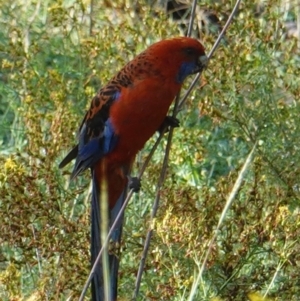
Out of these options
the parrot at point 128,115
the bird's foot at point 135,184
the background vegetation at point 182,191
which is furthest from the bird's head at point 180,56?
the bird's foot at point 135,184

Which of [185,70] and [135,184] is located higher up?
[185,70]

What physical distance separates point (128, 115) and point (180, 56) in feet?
0.89

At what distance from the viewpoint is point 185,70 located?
11.2ft

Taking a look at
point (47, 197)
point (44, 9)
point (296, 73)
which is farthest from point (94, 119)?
point (44, 9)

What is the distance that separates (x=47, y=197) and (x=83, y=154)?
1.15 ft

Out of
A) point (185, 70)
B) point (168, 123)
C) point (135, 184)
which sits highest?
point (185, 70)

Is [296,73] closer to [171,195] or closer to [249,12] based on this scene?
[249,12]

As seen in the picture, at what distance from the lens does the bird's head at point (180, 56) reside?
131 inches

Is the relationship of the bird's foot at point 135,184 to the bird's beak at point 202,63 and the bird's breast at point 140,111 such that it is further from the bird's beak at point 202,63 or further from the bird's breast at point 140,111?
the bird's beak at point 202,63

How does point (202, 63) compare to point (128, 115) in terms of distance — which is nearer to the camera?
point (202, 63)

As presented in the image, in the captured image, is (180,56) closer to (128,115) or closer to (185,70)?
(185,70)

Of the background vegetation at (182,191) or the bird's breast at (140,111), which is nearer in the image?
the background vegetation at (182,191)

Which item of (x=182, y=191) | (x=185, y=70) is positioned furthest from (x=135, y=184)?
(x=185, y=70)

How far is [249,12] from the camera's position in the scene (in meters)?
3.63
